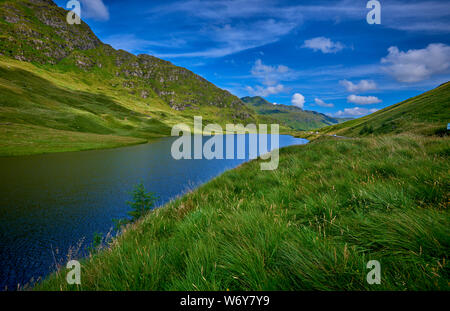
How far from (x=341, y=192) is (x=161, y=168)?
37495mm

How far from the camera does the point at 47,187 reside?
24.8 meters

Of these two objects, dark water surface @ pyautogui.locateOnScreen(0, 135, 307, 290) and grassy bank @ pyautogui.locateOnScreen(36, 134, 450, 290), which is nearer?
grassy bank @ pyautogui.locateOnScreen(36, 134, 450, 290)

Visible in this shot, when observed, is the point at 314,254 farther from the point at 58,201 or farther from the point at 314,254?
the point at 58,201

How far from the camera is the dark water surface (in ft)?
37.6

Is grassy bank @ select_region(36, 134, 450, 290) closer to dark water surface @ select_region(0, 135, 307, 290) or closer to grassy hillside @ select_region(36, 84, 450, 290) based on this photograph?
grassy hillside @ select_region(36, 84, 450, 290)

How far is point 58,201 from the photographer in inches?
805

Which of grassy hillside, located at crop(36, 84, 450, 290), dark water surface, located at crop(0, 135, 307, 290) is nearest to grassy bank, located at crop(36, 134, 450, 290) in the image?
grassy hillside, located at crop(36, 84, 450, 290)

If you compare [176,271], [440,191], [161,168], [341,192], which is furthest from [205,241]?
[161,168]

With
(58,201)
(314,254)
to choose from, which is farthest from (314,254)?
(58,201)

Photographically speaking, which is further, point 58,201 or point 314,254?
point 58,201
